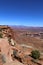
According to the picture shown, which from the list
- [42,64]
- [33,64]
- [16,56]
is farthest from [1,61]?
[42,64]

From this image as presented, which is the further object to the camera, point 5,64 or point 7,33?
point 7,33

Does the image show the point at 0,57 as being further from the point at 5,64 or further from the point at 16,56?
the point at 16,56

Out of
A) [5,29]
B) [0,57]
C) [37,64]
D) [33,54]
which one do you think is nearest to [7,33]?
[5,29]

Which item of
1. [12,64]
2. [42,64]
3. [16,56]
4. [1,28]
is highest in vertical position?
[1,28]

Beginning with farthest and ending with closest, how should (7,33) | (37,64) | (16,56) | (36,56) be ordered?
(7,33) < (36,56) < (37,64) < (16,56)

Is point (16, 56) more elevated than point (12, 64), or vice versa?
point (12, 64)

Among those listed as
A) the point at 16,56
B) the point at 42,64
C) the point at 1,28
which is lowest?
the point at 42,64

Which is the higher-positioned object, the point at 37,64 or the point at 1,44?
the point at 1,44

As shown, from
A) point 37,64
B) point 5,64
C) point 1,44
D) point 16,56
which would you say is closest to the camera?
point 5,64

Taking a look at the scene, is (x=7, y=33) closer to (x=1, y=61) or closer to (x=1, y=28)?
(x=1, y=28)
